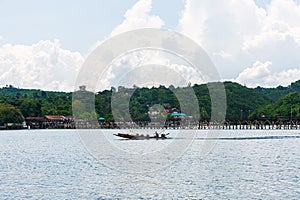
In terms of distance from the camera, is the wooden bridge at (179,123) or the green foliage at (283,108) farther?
the green foliage at (283,108)

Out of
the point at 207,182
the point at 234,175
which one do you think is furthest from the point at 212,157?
the point at 207,182

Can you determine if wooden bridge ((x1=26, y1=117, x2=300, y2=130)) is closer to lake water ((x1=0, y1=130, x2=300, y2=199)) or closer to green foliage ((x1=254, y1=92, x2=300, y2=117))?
green foliage ((x1=254, y1=92, x2=300, y2=117))

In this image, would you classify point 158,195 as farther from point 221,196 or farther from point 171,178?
point 171,178

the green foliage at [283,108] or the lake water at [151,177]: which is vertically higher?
the green foliage at [283,108]

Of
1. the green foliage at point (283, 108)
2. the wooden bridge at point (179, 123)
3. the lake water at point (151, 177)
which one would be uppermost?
the green foliage at point (283, 108)

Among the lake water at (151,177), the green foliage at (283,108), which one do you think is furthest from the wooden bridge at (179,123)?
the lake water at (151,177)

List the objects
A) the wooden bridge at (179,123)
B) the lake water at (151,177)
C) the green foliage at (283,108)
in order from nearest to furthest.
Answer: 1. the lake water at (151,177)
2. the wooden bridge at (179,123)
3. the green foliage at (283,108)

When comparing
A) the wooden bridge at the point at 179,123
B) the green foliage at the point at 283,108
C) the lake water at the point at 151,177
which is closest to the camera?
the lake water at the point at 151,177

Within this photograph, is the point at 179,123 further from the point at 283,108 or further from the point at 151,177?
the point at 151,177

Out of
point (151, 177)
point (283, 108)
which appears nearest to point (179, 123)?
point (283, 108)

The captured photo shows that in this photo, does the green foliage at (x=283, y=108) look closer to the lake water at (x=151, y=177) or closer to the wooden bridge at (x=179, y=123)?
the wooden bridge at (x=179, y=123)

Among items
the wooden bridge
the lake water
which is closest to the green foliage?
the wooden bridge

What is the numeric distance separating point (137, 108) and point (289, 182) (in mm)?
113279

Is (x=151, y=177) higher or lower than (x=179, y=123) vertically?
lower
